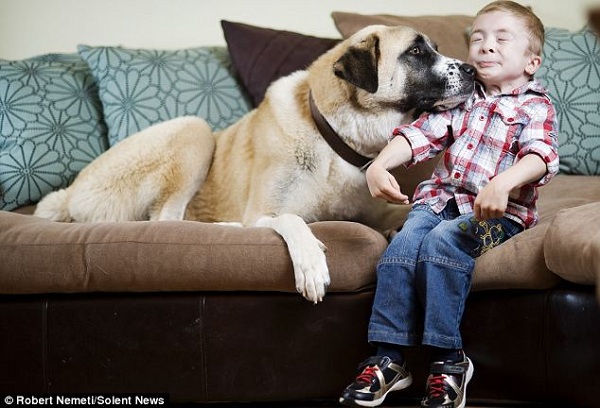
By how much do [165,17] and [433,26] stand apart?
1.15 meters

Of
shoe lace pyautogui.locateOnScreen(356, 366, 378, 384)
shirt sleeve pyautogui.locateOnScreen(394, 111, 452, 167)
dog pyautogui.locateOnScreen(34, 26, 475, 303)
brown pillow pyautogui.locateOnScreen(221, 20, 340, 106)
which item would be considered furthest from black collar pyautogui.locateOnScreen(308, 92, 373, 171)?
shoe lace pyautogui.locateOnScreen(356, 366, 378, 384)

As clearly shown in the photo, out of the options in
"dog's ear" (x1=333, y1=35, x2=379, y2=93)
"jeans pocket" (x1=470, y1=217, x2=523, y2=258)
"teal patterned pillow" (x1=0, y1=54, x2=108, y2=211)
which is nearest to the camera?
"jeans pocket" (x1=470, y1=217, x2=523, y2=258)

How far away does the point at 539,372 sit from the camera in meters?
1.64

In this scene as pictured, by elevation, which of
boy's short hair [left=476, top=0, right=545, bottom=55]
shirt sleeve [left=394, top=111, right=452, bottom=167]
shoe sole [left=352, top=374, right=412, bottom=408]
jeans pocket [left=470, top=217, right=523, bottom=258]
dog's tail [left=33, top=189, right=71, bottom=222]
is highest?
boy's short hair [left=476, top=0, right=545, bottom=55]

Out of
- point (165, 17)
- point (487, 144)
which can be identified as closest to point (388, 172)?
point (487, 144)

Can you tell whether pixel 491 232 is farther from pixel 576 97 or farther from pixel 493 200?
pixel 576 97

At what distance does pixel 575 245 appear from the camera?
1.49 m

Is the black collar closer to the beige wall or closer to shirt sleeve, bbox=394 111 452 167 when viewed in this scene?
shirt sleeve, bbox=394 111 452 167

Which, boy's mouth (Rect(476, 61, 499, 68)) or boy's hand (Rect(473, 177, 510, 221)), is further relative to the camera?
boy's mouth (Rect(476, 61, 499, 68))

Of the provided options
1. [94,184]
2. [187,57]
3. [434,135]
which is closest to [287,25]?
[187,57]

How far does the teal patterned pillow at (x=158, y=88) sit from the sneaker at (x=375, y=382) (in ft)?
4.63

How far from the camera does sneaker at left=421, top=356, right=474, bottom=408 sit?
1515 mm

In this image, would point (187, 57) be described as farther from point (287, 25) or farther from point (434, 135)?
point (434, 135)

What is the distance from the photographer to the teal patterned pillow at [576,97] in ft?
8.57
